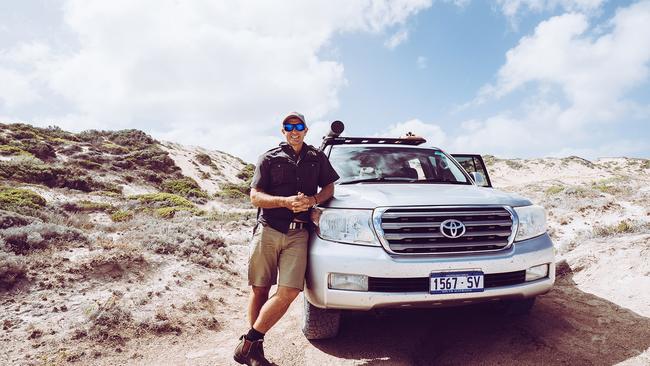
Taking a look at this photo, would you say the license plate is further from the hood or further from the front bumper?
the hood

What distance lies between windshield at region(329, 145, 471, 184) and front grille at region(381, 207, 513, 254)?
1.12 metres

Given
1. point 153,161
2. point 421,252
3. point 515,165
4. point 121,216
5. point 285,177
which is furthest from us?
point 515,165

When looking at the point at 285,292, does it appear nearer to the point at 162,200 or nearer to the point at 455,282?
the point at 455,282

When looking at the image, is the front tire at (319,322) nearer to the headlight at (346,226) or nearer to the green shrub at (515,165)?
the headlight at (346,226)

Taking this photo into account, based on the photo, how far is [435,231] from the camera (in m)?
3.06

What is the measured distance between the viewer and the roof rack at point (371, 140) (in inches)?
189

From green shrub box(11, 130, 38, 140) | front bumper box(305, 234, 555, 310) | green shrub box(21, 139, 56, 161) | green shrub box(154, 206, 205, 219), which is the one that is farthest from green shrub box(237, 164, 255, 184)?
A: front bumper box(305, 234, 555, 310)

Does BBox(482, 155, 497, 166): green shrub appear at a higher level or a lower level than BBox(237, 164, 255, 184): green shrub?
higher

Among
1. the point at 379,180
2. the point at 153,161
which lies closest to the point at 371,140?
the point at 379,180

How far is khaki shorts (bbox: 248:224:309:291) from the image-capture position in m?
3.20

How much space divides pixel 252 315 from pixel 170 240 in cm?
412

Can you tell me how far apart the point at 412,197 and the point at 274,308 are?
1419 millimetres

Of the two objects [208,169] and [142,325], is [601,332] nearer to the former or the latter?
[142,325]

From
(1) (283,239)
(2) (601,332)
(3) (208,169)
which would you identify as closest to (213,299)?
(1) (283,239)
